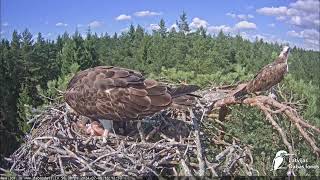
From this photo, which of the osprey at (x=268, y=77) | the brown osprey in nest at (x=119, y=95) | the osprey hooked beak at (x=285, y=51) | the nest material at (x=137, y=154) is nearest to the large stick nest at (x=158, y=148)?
the nest material at (x=137, y=154)

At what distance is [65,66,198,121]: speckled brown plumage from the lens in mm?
3021

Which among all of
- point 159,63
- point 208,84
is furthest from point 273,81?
point 159,63

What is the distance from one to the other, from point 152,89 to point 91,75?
542 millimetres

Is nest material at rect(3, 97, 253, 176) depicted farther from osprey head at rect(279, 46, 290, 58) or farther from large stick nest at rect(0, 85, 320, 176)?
osprey head at rect(279, 46, 290, 58)

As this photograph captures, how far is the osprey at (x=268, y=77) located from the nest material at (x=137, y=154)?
1.57ft

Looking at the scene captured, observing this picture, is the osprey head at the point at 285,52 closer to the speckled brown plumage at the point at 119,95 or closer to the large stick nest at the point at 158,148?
the large stick nest at the point at 158,148

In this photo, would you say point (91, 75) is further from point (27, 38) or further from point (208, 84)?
point (27, 38)

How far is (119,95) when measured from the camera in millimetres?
3068

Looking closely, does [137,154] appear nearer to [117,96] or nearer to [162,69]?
[117,96]

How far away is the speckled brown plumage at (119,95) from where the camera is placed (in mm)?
3021

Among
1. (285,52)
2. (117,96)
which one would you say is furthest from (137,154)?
(285,52)

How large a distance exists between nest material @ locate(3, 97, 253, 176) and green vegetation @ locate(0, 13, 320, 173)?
10.0 inches

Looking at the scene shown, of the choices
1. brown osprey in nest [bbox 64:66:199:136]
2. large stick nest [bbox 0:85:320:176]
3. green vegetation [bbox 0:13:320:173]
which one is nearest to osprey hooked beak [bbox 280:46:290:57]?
green vegetation [bbox 0:13:320:173]

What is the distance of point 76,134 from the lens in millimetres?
3268
